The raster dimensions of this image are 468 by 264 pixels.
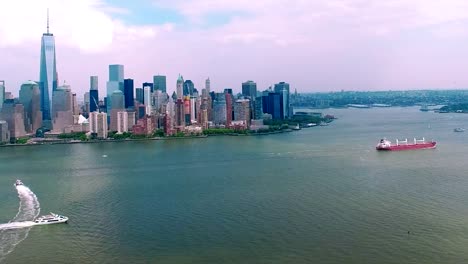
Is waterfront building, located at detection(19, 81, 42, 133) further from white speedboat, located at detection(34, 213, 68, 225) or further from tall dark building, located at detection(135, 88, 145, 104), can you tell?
white speedboat, located at detection(34, 213, 68, 225)

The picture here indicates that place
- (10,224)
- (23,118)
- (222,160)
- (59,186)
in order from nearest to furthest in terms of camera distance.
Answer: (10,224)
(59,186)
(222,160)
(23,118)

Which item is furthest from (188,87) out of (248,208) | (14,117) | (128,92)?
(248,208)

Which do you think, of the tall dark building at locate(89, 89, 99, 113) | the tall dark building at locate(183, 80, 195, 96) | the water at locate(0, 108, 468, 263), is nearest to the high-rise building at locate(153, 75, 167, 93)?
the tall dark building at locate(183, 80, 195, 96)

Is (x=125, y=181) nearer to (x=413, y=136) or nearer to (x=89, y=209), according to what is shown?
(x=89, y=209)

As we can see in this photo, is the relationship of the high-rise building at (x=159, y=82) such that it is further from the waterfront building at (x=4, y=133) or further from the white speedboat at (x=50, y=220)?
the white speedboat at (x=50, y=220)

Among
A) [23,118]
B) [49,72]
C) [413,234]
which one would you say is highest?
[49,72]

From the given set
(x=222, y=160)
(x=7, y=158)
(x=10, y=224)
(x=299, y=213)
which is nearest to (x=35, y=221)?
(x=10, y=224)

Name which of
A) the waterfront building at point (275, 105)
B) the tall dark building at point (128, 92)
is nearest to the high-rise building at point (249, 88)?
the waterfront building at point (275, 105)
